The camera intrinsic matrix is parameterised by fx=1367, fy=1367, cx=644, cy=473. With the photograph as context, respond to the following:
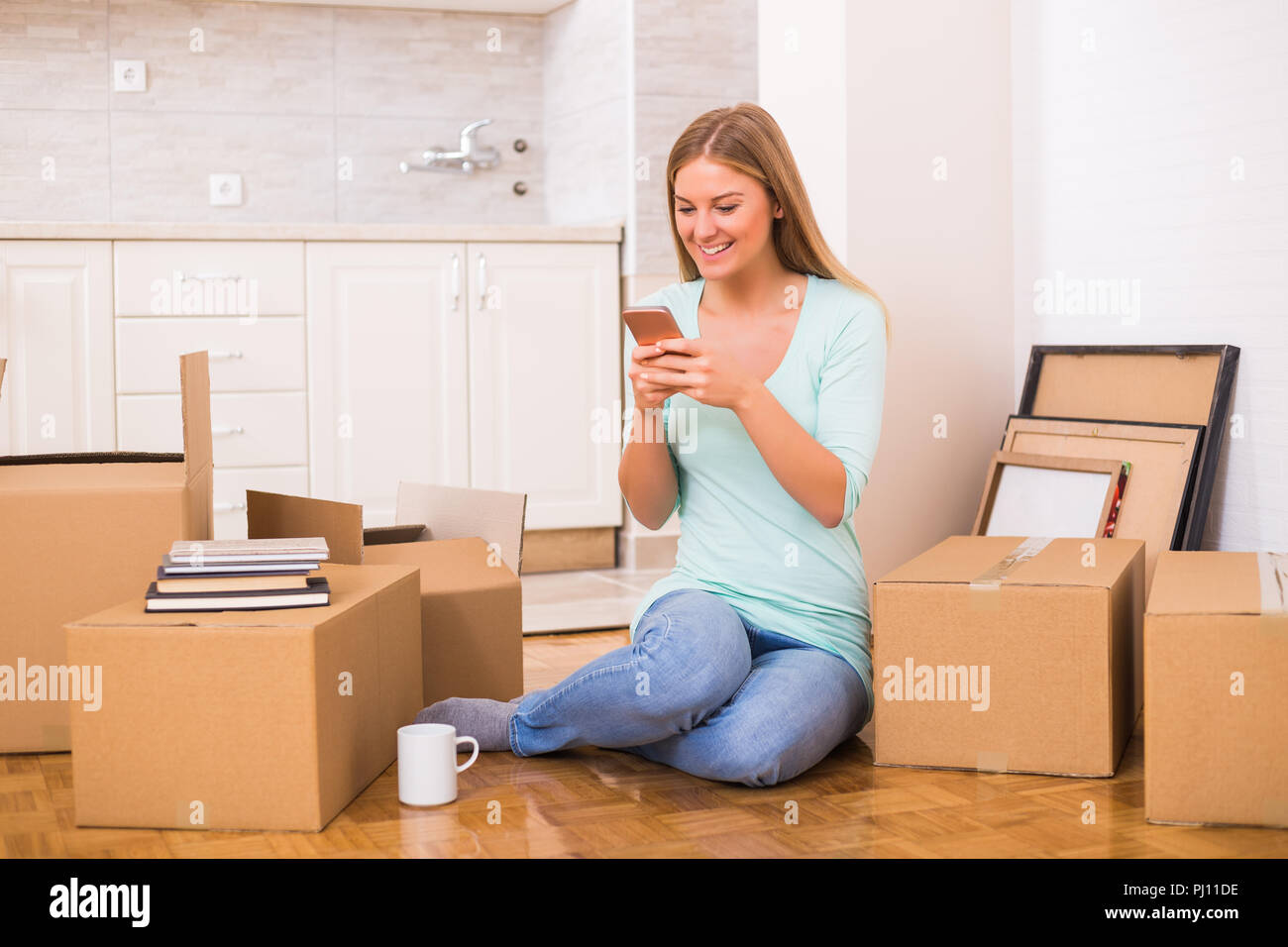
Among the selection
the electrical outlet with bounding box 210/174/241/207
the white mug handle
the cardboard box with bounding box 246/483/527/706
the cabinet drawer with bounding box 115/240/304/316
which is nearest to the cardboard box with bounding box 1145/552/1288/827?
the white mug handle

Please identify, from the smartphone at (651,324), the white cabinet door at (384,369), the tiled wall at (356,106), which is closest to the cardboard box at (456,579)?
the smartphone at (651,324)

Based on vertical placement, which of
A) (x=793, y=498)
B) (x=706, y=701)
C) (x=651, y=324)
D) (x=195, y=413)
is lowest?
(x=706, y=701)

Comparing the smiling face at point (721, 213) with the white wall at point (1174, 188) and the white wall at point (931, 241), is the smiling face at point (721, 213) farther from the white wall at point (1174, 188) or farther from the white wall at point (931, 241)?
the white wall at point (1174, 188)

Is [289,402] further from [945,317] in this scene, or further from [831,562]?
[831,562]

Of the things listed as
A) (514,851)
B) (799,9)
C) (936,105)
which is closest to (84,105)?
(799,9)

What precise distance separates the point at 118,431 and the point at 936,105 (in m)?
2.10

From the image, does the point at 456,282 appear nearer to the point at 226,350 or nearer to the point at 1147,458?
the point at 226,350

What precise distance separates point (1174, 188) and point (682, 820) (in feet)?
4.75

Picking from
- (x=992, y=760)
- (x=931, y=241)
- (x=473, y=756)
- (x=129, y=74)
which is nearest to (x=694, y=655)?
(x=473, y=756)

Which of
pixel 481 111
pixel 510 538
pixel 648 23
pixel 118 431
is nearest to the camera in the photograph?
pixel 510 538

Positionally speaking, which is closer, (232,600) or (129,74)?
(232,600)

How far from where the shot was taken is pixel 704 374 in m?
1.72

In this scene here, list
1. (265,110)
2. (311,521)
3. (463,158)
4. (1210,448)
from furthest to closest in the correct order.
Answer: (463,158)
(265,110)
(1210,448)
(311,521)

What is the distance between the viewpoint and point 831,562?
1.91 metres
